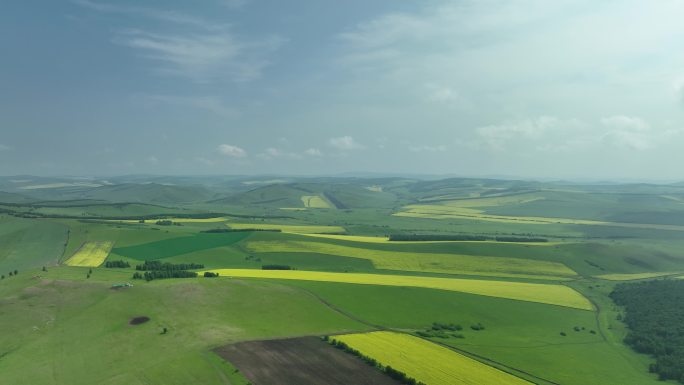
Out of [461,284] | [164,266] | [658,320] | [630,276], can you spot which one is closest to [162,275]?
[164,266]

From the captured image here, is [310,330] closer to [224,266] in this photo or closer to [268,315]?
[268,315]

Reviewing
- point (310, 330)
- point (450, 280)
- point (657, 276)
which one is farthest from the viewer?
point (657, 276)

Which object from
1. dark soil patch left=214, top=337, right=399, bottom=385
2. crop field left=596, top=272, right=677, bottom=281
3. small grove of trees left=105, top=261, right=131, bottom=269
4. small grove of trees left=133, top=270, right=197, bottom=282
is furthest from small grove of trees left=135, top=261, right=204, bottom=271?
crop field left=596, top=272, right=677, bottom=281

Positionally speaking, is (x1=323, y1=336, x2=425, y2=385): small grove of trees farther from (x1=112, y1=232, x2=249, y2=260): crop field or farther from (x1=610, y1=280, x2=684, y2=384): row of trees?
(x1=112, y1=232, x2=249, y2=260): crop field

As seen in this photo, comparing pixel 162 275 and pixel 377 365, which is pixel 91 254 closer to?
pixel 162 275

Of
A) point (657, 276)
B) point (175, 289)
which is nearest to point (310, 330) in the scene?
point (175, 289)

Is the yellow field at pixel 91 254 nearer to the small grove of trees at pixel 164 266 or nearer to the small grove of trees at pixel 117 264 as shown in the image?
the small grove of trees at pixel 117 264

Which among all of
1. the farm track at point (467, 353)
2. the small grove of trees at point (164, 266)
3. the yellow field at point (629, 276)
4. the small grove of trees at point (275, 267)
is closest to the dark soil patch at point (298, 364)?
the farm track at point (467, 353)
